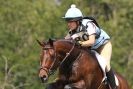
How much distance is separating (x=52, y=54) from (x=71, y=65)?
70 cm

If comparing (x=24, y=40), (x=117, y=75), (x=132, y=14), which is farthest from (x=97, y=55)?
(x=132, y=14)

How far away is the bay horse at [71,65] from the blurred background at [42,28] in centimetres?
4585

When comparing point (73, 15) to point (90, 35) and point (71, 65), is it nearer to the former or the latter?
point (90, 35)

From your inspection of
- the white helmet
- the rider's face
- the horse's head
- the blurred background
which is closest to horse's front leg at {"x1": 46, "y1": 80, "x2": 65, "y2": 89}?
the horse's head

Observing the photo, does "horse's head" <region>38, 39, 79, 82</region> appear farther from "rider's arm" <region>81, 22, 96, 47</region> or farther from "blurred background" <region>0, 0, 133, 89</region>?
"blurred background" <region>0, 0, 133, 89</region>

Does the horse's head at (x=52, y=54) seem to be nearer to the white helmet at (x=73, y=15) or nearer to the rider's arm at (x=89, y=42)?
the rider's arm at (x=89, y=42)

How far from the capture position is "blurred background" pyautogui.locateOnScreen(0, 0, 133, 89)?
64250 millimetres

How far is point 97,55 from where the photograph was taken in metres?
14.0

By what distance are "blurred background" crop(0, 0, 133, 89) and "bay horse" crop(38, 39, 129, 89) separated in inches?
1805

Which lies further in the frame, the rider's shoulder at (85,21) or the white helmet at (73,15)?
the rider's shoulder at (85,21)

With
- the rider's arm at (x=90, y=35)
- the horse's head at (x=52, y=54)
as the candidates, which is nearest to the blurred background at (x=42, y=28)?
the rider's arm at (x=90, y=35)

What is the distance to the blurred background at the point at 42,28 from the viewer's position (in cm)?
6425

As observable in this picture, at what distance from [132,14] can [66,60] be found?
213ft

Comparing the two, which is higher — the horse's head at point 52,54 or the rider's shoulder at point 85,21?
the rider's shoulder at point 85,21
